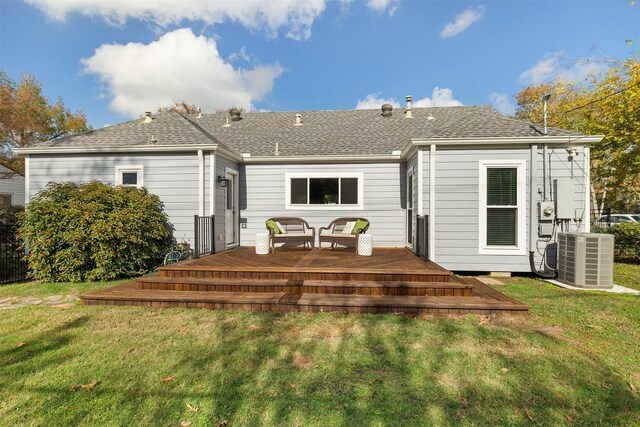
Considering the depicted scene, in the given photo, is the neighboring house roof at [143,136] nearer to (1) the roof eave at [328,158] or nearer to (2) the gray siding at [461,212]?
(1) the roof eave at [328,158]

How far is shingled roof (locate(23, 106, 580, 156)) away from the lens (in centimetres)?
648

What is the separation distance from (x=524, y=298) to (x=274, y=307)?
158 inches

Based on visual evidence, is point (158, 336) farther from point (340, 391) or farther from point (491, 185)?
point (491, 185)

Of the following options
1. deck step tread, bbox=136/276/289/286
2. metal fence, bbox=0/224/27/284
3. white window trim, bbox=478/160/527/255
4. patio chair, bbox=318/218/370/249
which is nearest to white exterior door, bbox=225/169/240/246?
patio chair, bbox=318/218/370/249

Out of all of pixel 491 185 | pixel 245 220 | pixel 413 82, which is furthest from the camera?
pixel 413 82

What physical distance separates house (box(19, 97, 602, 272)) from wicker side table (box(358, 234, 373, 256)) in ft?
3.99

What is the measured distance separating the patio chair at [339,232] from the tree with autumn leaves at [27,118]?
1705 centimetres

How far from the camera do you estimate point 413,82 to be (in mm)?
12391

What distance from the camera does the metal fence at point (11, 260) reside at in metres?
6.12

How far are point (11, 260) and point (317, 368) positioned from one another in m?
7.97

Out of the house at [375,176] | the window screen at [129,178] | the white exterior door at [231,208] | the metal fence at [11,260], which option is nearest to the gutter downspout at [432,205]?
the house at [375,176]

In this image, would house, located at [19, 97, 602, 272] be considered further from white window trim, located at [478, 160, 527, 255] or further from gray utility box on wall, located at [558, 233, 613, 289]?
gray utility box on wall, located at [558, 233, 613, 289]

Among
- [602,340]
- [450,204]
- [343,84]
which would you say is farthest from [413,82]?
[602,340]

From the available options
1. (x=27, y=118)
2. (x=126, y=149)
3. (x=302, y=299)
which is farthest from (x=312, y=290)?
(x=27, y=118)
